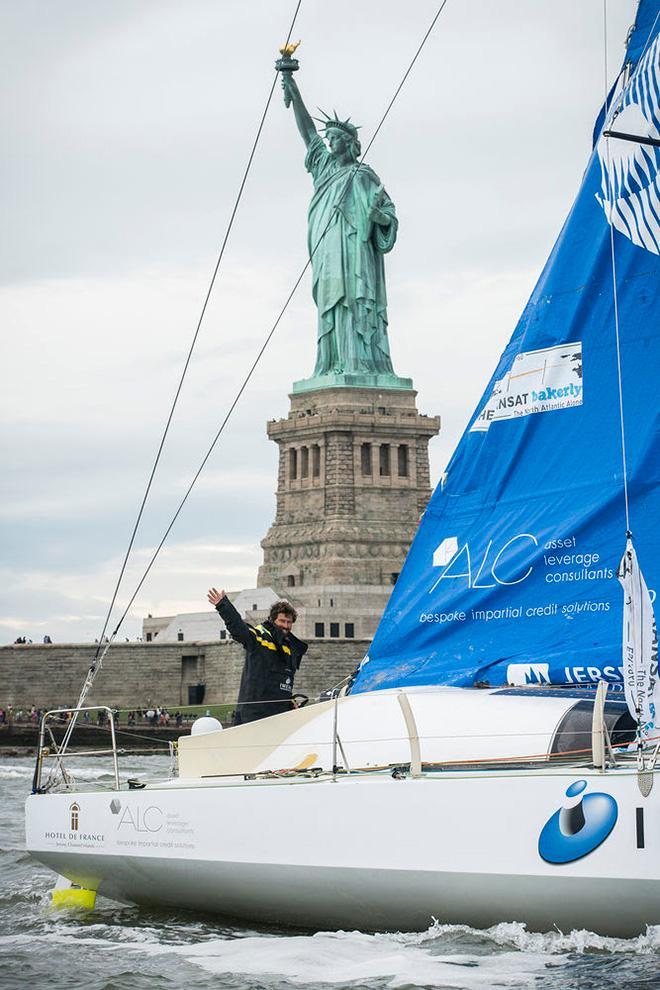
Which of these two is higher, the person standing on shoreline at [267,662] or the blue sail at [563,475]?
the blue sail at [563,475]

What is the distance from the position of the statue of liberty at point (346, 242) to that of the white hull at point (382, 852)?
4422 cm

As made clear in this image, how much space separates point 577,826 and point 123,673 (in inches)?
1866

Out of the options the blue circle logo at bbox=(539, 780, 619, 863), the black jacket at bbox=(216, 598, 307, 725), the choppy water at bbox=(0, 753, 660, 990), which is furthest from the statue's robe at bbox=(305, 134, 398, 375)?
the blue circle logo at bbox=(539, 780, 619, 863)

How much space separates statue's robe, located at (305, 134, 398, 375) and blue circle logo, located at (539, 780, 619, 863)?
151ft

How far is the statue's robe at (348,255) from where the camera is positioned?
54.1m

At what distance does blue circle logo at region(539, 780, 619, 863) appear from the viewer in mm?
8250

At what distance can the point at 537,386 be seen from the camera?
34.0ft

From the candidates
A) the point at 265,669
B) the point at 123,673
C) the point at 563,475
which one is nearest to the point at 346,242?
the point at 123,673

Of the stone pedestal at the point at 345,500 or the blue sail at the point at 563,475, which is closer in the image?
the blue sail at the point at 563,475

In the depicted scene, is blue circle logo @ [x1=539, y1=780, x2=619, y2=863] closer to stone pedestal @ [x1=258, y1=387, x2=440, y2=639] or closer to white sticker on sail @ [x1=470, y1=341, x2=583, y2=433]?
white sticker on sail @ [x1=470, y1=341, x2=583, y2=433]

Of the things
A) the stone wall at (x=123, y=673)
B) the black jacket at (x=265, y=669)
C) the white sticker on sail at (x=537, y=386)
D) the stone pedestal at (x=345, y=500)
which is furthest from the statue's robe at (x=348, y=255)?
the white sticker on sail at (x=537, y=386)

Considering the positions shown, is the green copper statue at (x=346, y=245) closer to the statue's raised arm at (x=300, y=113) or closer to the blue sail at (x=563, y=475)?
the statue's raised arm at (x=300, y=113)

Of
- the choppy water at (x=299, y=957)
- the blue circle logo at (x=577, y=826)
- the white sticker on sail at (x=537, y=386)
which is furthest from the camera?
the white sticker on sail at (x=537, y=386)

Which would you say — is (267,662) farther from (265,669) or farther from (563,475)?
(563,475)
